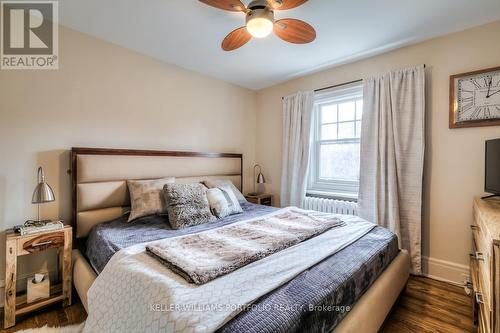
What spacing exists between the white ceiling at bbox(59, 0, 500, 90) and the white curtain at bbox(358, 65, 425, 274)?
1.47ft

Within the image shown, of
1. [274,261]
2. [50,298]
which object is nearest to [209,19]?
[274,261]

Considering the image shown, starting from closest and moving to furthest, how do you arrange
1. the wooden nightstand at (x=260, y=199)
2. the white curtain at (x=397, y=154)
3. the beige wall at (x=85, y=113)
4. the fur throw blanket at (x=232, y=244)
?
the fur throw blanket at (x=232, y=244)
the beige wall at (x=85, y=113)
the white curtain at (x=397, y=154)
the wooden nightstand at (x=260, y=199)

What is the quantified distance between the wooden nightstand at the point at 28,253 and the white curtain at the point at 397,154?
2981mm

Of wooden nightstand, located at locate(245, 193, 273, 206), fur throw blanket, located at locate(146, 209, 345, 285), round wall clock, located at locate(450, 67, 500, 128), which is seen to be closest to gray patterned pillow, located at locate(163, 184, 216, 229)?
fur throw blanket, located at locate(146, 209, 345, 285)

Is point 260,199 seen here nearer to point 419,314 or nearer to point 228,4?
point 419,314

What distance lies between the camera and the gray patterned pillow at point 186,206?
204 centimetres

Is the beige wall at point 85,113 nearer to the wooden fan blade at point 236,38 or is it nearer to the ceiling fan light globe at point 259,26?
the wooden fan blade at point 236,38

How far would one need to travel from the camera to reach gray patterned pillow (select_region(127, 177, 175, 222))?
2191mm

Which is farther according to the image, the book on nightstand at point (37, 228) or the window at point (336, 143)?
the window at point (336, 143)

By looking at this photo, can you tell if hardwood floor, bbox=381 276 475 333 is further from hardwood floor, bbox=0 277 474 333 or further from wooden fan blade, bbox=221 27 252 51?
wooden fan blade, bbox=221 27 252 51

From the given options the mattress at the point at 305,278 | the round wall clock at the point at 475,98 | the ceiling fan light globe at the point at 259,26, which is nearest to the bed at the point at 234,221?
the mattress at the point at 305,278

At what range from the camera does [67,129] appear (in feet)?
7.23

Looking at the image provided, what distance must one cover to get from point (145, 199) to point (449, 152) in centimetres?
303

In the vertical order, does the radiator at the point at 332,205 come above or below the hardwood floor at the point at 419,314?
above
